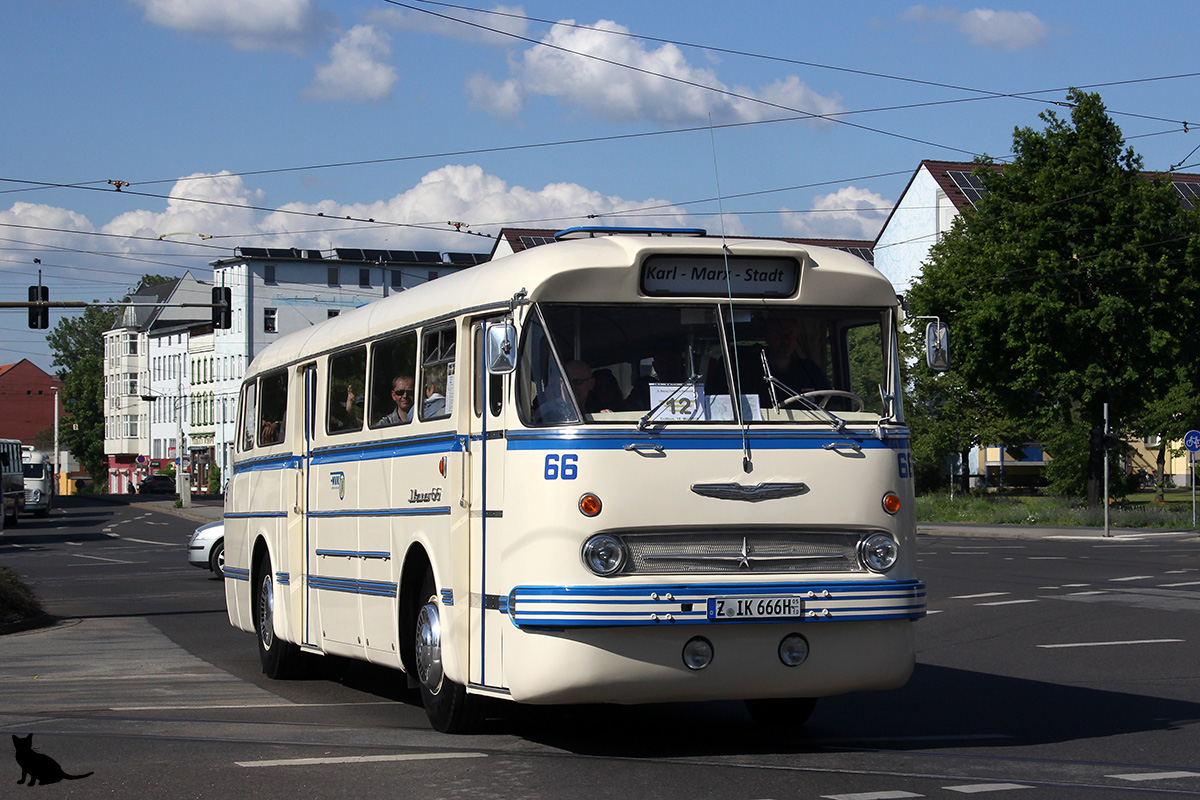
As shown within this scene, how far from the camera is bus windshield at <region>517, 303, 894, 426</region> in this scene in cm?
868

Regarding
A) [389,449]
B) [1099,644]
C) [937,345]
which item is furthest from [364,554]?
[1099,644]

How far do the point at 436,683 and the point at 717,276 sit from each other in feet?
9.95

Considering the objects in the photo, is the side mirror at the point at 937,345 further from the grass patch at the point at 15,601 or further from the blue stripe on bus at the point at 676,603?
the grass patch at the point at 15,601

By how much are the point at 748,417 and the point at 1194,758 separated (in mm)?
3042

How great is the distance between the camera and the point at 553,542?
842 cm

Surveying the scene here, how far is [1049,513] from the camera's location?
162 ft

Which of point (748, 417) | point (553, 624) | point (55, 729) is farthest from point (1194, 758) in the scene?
point (55, 729)

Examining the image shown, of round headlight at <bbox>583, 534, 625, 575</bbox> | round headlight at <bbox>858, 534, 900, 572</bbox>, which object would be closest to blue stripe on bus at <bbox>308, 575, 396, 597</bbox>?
round headlight at <bbox>583, 534, 625, 575</bbox>

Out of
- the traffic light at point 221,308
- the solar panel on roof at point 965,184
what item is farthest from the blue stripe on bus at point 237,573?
the solar panel on roof at point 965,184

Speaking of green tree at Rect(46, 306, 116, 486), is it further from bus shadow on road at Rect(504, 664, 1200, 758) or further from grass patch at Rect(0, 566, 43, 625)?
bus shadow on road at Rect(504, 664, 1200, 758)

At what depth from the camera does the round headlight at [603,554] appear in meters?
8.34

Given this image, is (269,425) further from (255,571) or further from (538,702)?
(538,702)

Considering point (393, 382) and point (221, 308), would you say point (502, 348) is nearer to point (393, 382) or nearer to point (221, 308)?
point (393, 382)

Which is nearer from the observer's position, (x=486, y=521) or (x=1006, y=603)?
(x=486, y=521)
